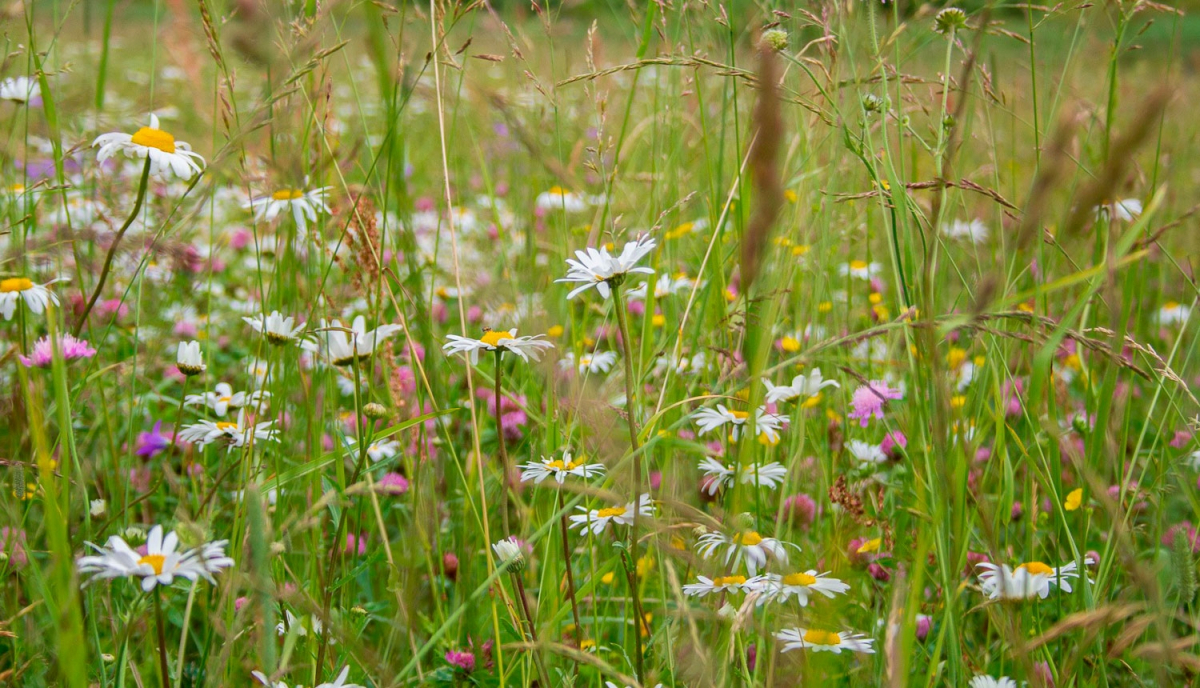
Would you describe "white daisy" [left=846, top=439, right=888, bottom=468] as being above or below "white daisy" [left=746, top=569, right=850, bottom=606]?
below

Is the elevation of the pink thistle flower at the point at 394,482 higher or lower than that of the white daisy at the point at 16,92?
lower

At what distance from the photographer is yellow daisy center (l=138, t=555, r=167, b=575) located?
55cm

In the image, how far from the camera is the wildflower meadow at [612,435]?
0.57m

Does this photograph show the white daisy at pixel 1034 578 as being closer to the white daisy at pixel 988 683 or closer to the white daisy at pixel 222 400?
the white daisy at pixel 988 683

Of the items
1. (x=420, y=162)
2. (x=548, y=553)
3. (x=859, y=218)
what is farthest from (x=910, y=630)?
(x=420, y=162)

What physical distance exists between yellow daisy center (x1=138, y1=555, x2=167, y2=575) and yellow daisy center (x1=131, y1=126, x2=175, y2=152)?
0.50 m

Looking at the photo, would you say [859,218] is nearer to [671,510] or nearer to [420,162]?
[671,510]

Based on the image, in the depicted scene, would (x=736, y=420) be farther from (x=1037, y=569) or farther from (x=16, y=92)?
(x=16, y=92)

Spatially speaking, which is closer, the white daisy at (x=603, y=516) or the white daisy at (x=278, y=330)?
the white daisy at (x=603, y=516)

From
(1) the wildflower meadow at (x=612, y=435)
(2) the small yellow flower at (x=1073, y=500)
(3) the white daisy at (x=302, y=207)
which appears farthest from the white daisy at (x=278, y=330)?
(2) the small yellow flower at (x=1073, y=500)

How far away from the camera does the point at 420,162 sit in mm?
3184

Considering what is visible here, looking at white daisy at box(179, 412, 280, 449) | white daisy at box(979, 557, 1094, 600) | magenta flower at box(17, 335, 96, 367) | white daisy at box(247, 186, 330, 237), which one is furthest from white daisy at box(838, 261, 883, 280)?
magenta flower at box(17, 335, 96, 367)

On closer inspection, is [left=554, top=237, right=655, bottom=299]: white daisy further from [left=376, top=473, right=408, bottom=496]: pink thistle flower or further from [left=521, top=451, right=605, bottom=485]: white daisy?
[left=376, top=473, right=408, bottom=496]: pink thistle flower

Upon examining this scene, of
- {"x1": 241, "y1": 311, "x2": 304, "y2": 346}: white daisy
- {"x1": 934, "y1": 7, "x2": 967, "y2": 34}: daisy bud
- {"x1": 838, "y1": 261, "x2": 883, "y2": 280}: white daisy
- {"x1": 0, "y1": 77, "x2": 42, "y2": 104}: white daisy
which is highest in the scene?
{"x1": 934, "y1": 7, "x2": 967, "y2": 34}: daisy bud
